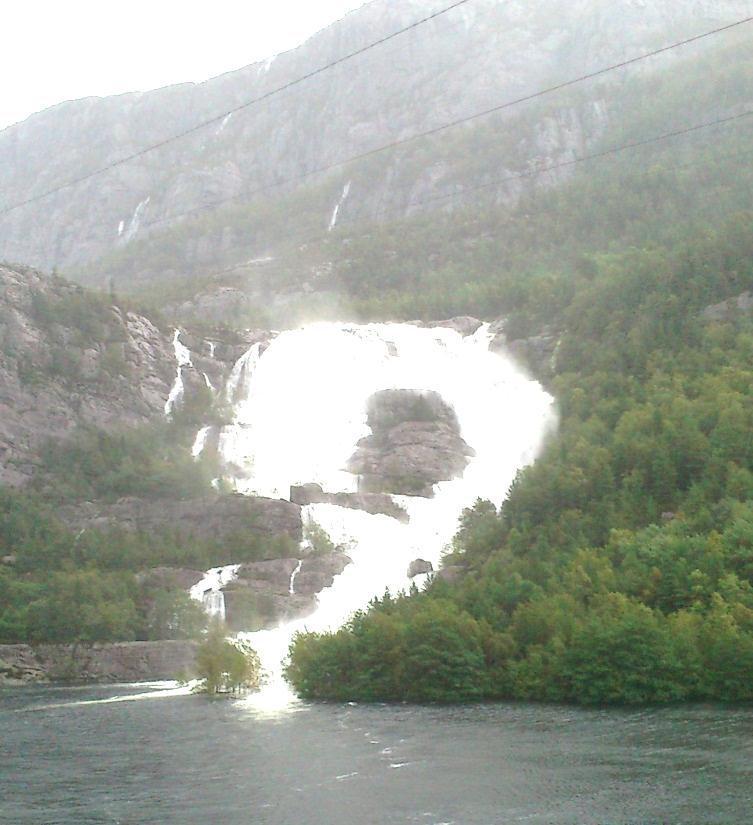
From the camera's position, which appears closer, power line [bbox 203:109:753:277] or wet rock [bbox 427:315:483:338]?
wet rock [bbox 427:315:483:338]

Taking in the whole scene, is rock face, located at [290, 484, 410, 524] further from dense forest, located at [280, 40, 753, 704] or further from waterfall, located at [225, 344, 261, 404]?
waterfall, located at [225, 344, 261, 404]

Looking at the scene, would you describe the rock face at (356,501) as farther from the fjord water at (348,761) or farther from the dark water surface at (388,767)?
the dark water surface at (388,767)

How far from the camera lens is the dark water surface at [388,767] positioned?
23.0m

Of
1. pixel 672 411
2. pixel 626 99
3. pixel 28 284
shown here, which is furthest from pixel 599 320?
pixel 626 99

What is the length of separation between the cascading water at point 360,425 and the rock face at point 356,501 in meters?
0.79

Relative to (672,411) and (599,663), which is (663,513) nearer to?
(672,411)

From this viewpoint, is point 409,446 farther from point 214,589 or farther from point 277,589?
point 214,589

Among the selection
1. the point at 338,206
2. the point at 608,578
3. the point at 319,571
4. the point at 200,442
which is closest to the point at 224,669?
the point at 608,578

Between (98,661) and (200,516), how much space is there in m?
17.5

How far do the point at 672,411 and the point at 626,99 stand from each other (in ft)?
392

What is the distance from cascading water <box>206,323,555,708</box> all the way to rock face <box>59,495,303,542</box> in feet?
9.23

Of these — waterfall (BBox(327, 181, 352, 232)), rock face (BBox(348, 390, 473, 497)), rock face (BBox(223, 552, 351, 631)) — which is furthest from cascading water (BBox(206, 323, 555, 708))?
waterfall (BBox(327, 181, 352, 232))

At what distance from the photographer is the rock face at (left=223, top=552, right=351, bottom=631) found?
211ft

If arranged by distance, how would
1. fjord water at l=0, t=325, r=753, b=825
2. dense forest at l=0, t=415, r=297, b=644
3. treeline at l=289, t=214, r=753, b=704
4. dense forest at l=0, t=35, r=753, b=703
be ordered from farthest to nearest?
dense forest at l=0, t=415, r=297, b=644, dense forest at l=0, t=35, r=753, b=703, treeline at l=289, t=214, r=753, b=704, fjord water at l=0, t=325, r=753, b=825
